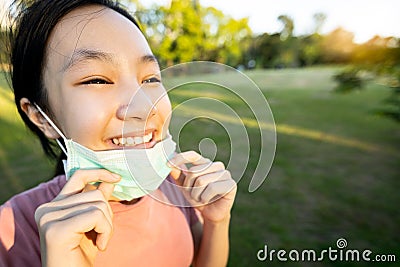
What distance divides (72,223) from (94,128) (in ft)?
0.83

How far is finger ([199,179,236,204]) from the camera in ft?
3.37

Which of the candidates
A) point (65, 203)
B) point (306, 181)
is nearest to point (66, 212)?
point (65, 203)

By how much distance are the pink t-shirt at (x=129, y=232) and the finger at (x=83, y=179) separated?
0.17 meters

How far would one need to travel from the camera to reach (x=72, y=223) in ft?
2.49

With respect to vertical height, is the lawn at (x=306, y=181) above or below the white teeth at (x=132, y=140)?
below

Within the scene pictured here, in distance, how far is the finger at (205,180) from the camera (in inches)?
40.5

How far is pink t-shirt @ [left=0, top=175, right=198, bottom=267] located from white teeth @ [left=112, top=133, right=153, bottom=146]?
0.22 metres

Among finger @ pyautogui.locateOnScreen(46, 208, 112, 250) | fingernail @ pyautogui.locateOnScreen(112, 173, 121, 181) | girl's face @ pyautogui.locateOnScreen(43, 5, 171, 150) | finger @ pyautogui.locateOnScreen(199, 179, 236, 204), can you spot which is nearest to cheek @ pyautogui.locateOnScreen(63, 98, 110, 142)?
girl's face @ pyautogui.locateOnScreen(43, 5, 171, 150)

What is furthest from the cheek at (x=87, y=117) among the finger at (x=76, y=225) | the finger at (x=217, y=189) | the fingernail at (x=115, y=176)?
the finger at (x=217, y=189)

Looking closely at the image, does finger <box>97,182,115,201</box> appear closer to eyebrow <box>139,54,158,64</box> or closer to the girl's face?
the girl's face

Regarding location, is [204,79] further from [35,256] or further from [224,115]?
[35,256]

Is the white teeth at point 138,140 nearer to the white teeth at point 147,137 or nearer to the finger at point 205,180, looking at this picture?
the white teeth at point 147,137

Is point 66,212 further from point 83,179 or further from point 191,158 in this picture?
point 191,158

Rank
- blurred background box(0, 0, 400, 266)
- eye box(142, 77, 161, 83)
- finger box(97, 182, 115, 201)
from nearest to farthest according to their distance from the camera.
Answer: finger box(97, 182, 115, 201)
eye box(142, 77, 161, 83)
blurred background box(0, 0, 400, 266)
